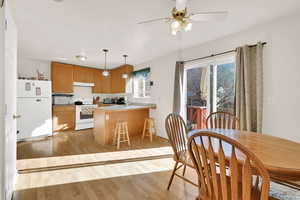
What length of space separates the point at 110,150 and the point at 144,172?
125 centimetres

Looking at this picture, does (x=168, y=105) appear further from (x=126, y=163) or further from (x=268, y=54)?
(x=268, y=54)

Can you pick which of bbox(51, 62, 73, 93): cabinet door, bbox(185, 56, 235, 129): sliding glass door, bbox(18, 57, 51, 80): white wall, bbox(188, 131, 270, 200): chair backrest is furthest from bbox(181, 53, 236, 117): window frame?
bbox(18, 57, 51, 80): white wall

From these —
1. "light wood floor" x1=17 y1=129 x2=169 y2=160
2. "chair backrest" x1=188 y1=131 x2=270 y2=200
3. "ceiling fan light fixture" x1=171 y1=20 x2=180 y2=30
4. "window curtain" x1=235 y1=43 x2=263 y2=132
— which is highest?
"ceiling fan light fixture" x1=171 y1=20 x2=180 y2=30

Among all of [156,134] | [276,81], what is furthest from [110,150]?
[276,81]

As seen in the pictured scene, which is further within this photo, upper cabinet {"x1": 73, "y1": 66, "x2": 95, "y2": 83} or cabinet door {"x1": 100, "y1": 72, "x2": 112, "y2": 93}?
cabinet door {"x1": 100, "y1": 72, "x2": 112, "y2": 93}

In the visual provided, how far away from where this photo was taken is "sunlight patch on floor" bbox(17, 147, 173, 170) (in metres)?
2.65

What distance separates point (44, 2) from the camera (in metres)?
1.85

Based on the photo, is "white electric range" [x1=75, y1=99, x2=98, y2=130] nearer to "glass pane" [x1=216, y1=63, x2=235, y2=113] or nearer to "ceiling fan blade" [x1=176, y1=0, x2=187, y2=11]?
"glass pane" [x1=216, y1=63, x2=235, y2=113]

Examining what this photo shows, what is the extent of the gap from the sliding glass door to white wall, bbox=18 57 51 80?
441 cm

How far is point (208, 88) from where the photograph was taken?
327cm

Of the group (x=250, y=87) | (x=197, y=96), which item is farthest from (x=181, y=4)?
(x=197, y=96)

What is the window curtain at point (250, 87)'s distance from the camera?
2.38 meters

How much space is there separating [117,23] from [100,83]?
4012 mm

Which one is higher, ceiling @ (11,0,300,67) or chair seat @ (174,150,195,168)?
ceiling @ (11,0,300,67)
